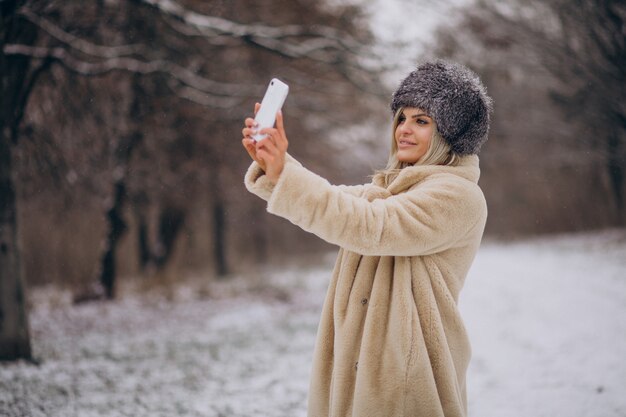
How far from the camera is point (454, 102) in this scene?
2.30 metres

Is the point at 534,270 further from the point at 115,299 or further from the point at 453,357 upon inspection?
the point at 453,357

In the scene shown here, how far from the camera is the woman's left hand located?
1977 millimetres

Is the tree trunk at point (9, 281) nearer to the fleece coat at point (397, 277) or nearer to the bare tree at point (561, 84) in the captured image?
the fleece coat at point (397, 277)

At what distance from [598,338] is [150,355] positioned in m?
5.92

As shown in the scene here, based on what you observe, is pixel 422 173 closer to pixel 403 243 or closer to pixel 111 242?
pixel 403 243

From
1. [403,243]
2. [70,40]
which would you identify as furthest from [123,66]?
[403,243]

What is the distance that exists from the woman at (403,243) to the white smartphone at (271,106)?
0.04 metres

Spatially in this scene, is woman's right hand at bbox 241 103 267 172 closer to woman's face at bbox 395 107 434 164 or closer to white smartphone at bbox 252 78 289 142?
white smartphone at bbox 252 78 289 142

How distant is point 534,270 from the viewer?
553 inches

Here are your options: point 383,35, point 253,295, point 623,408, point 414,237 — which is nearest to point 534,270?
point 253,295

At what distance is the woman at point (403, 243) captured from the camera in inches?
77.9

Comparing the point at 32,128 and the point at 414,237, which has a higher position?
the point at 32,128

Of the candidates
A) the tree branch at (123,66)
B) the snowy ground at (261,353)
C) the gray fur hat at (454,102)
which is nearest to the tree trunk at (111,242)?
the snowy ground at (261,353)

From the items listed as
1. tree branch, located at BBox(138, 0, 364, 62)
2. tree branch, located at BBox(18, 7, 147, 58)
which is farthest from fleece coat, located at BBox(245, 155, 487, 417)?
tree branch, located at BBox(18, 7, 147, 58)
